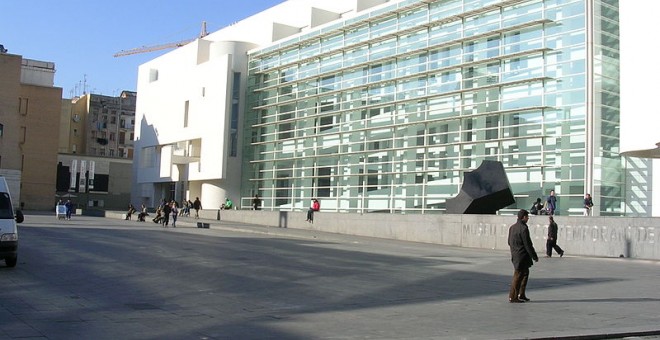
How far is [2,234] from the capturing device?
611 inches

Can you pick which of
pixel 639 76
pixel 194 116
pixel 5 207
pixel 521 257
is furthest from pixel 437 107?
pixel 194 116

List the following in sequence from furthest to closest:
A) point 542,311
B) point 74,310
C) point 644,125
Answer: point 644,125 < point 542,311 < point 74,310

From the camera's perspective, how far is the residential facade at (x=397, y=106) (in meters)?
33.7

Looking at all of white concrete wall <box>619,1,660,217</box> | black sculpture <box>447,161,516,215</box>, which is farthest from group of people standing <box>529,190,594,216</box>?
white concrete wall <box>619,1,660,217</box>

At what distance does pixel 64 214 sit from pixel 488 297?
143ft

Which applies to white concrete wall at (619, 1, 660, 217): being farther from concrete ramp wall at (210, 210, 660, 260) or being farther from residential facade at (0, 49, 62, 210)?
residential facade at (0, 49, 62, 210)

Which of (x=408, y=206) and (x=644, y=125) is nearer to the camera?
(x=644, y=125)

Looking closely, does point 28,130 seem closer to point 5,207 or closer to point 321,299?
point 5,207

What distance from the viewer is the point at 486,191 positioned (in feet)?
100

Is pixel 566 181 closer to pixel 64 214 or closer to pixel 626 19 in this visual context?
pixel 626 19

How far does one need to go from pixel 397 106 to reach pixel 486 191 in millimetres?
14957

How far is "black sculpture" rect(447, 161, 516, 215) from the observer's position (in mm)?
30484

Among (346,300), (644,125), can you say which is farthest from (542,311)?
(644,125)

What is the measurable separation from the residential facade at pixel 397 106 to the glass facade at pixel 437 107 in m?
0.09
